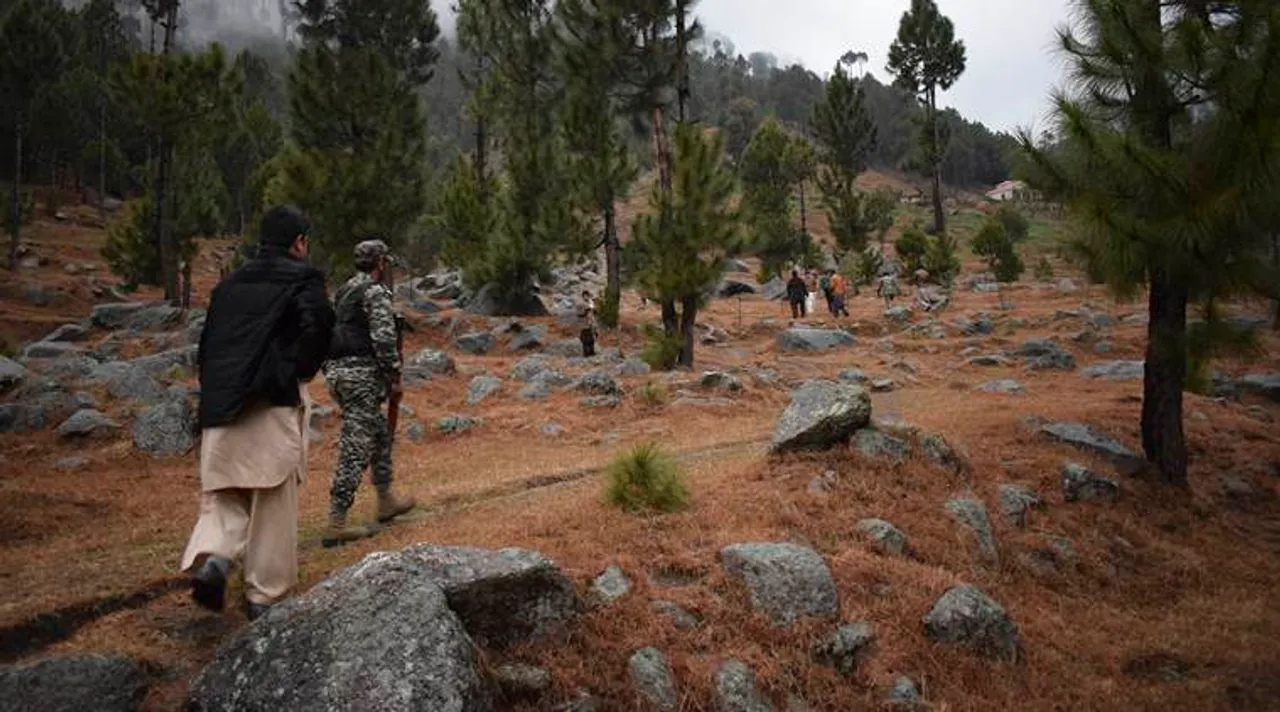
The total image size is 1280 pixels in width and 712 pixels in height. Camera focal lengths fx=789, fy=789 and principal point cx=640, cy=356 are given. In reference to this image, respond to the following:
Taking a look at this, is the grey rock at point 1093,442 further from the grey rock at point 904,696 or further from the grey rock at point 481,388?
the grey rock at point 481,388

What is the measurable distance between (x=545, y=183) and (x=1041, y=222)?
57.5m

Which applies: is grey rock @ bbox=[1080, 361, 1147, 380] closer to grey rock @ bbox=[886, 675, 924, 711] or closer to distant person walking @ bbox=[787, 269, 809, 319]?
distant person walking @ bbox=[787, 269, 809, 319]

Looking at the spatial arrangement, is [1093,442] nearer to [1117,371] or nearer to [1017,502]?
[1017,502]

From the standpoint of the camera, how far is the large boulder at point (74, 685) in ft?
11.3

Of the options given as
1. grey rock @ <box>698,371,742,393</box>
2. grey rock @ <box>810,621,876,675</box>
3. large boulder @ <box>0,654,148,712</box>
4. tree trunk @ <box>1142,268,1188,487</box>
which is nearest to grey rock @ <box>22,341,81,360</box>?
grey rock @ <box>698,371,742,393</box>

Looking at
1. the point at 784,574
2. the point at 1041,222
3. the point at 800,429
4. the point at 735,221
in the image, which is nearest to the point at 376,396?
the point at 784,574

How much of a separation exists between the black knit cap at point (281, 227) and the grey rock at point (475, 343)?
15670 millimetres

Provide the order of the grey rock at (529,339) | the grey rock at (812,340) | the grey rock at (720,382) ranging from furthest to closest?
the grey rock at (812,340) → the grey rock at (529,339) → the grey rock at (720,382)

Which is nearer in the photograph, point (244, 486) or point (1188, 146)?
point (244, 486)

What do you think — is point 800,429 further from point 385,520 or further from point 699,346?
point 699,346

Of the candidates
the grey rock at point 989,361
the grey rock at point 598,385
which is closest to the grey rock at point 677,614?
the grey rock at point 598,385

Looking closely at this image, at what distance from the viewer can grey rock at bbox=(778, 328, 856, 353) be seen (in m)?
21.2

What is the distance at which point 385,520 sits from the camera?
667 cm

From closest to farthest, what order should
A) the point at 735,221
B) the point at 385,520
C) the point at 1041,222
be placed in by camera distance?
the point at 385,520, the point at 735,221, the point at 1041,222
